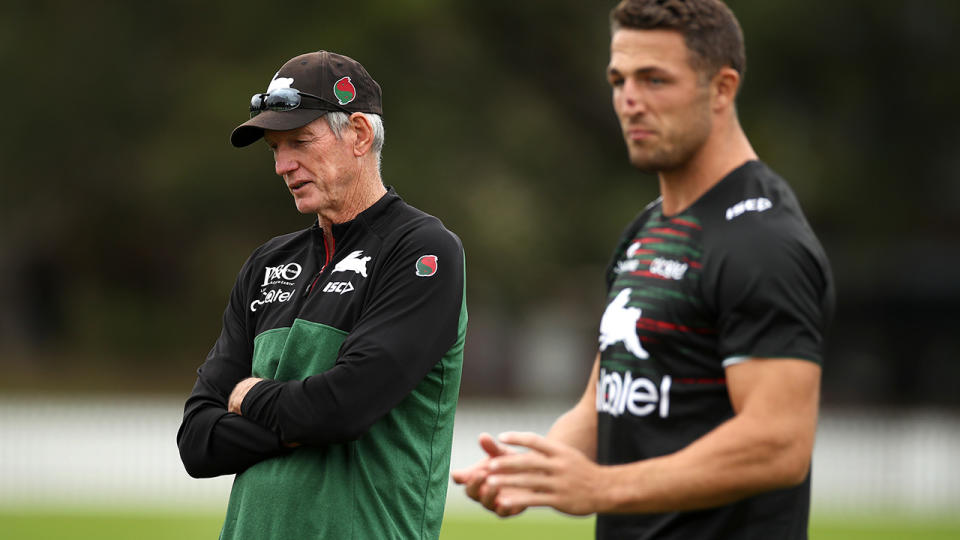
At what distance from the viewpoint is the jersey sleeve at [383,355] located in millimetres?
3408

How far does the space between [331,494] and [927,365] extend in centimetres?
2236

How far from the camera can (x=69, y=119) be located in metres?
A: 20.1

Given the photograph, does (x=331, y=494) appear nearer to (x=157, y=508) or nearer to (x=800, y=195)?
(x=157, y=508)

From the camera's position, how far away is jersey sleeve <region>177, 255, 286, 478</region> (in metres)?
A: 3.56

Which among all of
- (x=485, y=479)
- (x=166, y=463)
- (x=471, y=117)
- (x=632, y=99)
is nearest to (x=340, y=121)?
(x=632, y=99)

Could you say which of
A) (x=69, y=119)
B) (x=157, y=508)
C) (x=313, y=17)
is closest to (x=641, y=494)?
(x=157, y=508)

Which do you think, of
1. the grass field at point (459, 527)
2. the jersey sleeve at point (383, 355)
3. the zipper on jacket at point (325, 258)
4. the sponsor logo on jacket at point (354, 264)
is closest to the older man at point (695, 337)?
the jersey sleeve at point (383, 355)

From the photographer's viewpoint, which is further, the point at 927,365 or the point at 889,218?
the point at 927,365

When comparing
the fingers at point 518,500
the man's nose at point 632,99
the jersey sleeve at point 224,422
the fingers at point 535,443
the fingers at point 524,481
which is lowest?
the fingers at point 518,500

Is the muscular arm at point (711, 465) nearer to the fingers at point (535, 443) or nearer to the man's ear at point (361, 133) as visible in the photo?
the fingers at point (535, 443)

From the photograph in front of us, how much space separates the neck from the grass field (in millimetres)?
9122

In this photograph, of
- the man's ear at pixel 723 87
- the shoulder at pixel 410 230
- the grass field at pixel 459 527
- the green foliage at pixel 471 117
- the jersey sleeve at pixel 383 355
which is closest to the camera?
the man's ear at pixel 723 87

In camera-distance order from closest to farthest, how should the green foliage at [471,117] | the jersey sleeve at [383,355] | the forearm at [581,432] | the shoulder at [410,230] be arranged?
the forearm at [581,432] < the jersey sleeve at [383,355] < the shoulder at [410,230] < the green foliage at [471,117]

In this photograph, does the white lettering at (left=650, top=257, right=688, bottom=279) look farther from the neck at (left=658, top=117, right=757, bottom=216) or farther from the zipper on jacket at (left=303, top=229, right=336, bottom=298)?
the zipper on jacket at (left=303, top=229, right=336, bottom=298)
